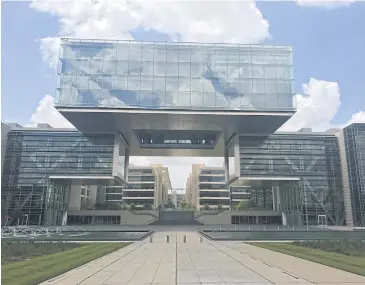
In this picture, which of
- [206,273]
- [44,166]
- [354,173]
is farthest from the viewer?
[354,173]

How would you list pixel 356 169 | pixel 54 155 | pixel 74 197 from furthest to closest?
pixel 74 197
pixel 54 155
pixel 356 169

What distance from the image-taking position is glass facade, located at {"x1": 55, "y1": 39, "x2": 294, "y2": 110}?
178ft

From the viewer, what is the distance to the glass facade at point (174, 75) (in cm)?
5441

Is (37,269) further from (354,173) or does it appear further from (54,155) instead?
(354,173)

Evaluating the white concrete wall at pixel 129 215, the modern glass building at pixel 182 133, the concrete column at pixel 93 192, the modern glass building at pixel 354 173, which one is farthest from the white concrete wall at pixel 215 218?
the concrete column at pixel 93 192

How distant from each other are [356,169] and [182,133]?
114 ft

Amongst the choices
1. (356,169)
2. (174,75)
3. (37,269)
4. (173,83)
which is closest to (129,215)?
(173,83)

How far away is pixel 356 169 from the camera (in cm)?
6494

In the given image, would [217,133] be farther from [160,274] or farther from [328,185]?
[160,274]

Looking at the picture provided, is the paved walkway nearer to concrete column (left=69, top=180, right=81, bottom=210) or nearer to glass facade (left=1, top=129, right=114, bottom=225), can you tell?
glass facade (left=1, top=129, right=114, bottom=225)

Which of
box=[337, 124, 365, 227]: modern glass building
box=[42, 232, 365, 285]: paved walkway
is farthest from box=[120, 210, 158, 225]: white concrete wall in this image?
box=[42, 232, 365, 285]: paved walkway

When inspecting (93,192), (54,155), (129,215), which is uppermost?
(54,155)

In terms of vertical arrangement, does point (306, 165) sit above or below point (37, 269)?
above

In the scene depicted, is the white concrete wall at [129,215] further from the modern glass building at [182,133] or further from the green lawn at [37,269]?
the green lawn at [37,269]
